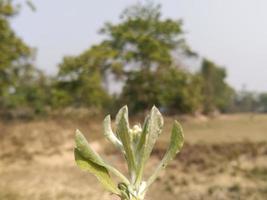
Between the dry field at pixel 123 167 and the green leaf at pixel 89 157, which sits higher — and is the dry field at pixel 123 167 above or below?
above

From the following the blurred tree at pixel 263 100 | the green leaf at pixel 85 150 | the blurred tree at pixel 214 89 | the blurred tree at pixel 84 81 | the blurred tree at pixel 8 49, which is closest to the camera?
the green leaf at pixel 85 150

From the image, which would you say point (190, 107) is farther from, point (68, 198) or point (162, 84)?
point (68, 198)

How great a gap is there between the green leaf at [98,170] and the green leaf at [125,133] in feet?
0.11

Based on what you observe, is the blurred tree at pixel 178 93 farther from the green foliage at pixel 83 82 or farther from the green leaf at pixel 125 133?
the green leaf at pixel 125 133

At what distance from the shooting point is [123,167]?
1088cm

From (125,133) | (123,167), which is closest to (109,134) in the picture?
(125,133)

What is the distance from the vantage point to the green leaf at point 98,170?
29.4 inches

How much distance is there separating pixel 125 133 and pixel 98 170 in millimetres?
61

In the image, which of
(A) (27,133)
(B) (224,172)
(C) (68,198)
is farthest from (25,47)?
(C) (68,198)

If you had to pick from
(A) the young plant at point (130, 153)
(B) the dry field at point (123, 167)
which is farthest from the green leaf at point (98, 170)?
(B) the dry field at point (123, 167)

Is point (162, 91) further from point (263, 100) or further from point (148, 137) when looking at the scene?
point (263, 100)

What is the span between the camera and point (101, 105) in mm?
28641

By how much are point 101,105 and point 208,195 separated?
2049 centimetres

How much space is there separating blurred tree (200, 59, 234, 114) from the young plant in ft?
109
